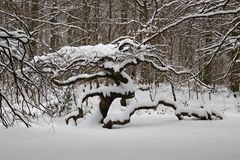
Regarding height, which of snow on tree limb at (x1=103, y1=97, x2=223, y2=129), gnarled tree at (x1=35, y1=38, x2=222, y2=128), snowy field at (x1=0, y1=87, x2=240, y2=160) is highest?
gnarled tree at (x1=35, y1=38, x2=222, y2=128)

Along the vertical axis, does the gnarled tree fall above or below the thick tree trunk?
above

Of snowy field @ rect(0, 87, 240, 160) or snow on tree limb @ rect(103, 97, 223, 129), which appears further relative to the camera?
snow on tree limb @ rect(103, 97, 223, 129)

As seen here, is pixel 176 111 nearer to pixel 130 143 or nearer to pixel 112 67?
pixel 112 67

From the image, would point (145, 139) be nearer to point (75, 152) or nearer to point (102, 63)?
point (75, 152)

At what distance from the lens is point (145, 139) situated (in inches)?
338

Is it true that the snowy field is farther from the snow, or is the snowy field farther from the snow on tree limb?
the snow on tree limb

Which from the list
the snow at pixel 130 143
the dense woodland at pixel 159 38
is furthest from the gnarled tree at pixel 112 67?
the snow at pixel 130 143

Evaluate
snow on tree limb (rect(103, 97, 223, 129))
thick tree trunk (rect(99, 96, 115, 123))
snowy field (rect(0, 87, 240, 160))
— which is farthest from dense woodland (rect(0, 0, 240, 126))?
thick tree trunk (rect(99, 96, 115, 123))

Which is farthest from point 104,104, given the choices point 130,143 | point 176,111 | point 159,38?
point 130,143

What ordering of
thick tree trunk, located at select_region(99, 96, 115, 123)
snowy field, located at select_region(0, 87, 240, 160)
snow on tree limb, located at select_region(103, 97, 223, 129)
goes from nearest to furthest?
snowy field, located at select_region(0, 87, 240, 160), snow on tree limb, located at select_region(103, 97, 223, 129), thick tree trunk, located at select_region(99, 96, 115, 123)

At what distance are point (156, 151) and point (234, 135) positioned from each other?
2885 mm

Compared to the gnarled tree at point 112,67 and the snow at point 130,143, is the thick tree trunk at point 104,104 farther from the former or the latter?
the snow at point 130,143

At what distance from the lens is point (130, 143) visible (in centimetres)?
796

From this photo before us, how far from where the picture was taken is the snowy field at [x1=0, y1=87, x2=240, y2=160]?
6.61 meters
